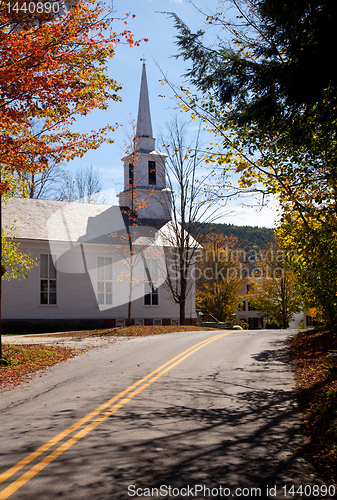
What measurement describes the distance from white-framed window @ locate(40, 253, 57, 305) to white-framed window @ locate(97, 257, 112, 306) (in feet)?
9.36

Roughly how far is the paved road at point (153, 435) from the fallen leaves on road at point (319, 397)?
0.21m

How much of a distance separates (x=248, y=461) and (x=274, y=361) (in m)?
7.97

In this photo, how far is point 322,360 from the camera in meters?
11.7

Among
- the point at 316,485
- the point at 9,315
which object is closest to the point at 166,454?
the point at 316,485

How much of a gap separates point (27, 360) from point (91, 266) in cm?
1532

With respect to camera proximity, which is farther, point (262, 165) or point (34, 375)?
point (34, 375)

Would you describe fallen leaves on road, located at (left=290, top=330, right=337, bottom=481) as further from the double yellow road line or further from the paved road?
the double yellow road line

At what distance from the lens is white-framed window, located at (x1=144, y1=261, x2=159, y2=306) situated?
29.8m

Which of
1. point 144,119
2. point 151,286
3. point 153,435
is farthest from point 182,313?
point 153,435

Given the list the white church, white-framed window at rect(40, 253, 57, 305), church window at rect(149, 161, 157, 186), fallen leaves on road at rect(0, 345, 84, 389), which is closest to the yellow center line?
fallen leaves on road at rect(0, 345, 84, 389)

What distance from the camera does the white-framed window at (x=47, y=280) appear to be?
26188 millimetres

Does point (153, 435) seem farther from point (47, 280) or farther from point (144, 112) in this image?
point (144, 112)

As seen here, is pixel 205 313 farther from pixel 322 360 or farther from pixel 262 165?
pixel 262 165

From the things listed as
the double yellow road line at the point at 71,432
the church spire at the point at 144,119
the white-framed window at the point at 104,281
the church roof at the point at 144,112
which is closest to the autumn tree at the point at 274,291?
the church spire at the point at 144,119
